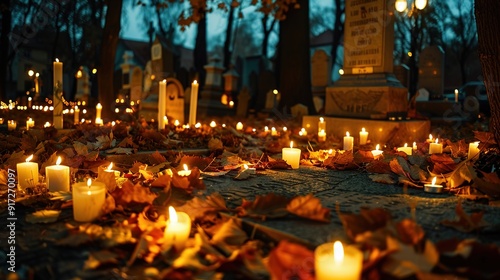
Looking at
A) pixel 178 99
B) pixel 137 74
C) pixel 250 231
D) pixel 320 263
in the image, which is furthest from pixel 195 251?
pixel 137 74

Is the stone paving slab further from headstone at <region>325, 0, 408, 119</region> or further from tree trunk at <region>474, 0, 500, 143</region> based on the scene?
headstone at <region>325, 0, 408, 119</region>

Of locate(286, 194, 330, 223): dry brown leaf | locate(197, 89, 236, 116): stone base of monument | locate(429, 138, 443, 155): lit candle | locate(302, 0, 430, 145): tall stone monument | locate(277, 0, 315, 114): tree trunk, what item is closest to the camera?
locate(286, 194, 330, 223): dry brown leaf

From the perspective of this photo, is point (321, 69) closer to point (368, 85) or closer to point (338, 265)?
point (368, 85)

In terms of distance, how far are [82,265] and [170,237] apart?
40 cm

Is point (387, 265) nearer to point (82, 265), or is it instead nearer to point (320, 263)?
point (320, 263)

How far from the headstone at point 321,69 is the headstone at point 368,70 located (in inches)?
497

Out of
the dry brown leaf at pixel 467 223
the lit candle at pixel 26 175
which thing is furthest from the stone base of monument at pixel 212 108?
the dry brown leaf at pixel 467 223

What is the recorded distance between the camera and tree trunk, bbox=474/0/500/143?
3.15 meters

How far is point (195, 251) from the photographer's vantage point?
197 centimetres

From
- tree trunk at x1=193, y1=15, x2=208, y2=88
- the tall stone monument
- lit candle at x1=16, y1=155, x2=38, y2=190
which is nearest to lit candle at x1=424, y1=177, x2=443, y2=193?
lit candle at x1=16, y1=155, x2=38, y2=190

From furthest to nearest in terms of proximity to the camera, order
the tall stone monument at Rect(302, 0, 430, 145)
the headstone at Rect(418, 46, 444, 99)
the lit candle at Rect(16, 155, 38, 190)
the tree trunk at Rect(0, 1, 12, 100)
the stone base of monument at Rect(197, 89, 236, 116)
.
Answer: the headstone at Rect(418, 46, 444, 99) < the tree trunk at Rect(0, 1, 12, 100) < the stone base of monument at Rect(197, 89, 236, 116) < the tall stone monument at Rect(302, 0, 430, 145) < the lit candle at Rect(16, 155, 38, 190)

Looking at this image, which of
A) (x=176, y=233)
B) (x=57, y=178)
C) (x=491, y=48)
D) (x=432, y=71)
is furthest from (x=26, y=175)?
(x=432, y=71)

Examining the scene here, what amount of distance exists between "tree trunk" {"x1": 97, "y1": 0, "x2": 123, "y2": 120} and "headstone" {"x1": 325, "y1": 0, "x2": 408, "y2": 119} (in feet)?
16.2

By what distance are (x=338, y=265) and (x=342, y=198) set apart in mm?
1412
